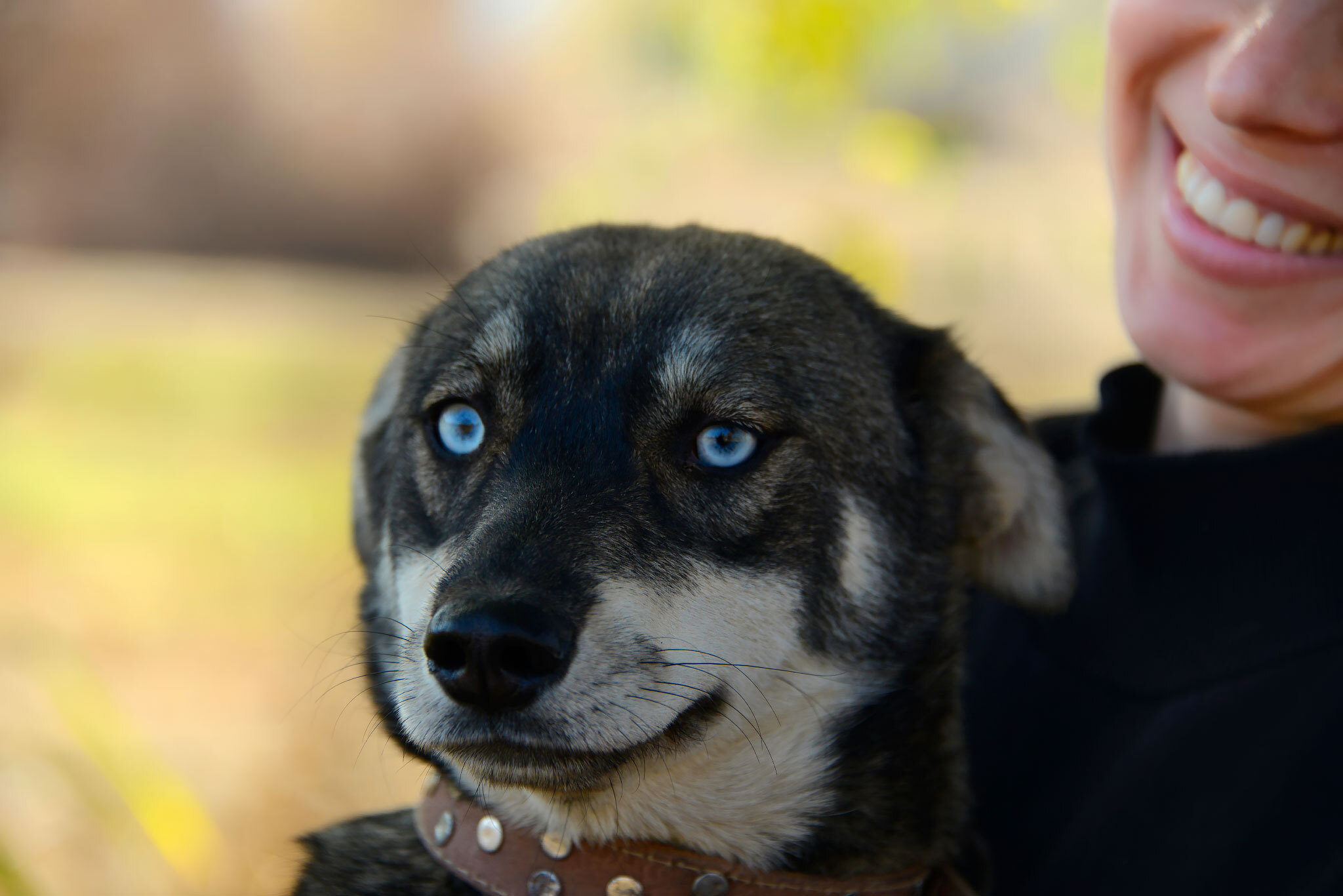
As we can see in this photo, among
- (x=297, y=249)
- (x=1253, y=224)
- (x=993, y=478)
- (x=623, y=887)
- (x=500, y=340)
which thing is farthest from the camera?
(x=297, y=249)

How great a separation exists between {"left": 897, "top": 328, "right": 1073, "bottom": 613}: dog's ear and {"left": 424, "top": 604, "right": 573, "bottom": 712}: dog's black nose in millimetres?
1126

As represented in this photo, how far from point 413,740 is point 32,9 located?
547 inches

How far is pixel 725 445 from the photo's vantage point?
2.37 metres

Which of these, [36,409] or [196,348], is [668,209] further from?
[36,409]

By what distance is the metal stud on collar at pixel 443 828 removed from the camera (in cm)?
229

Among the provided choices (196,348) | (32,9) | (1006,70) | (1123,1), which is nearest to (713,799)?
(1123,1)

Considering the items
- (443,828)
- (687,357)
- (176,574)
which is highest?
(687,357)

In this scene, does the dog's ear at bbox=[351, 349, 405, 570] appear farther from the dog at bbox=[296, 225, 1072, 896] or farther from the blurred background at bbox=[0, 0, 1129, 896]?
the blurred background at bbox=[0, 0, 1129, 896]

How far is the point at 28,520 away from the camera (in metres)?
8.23

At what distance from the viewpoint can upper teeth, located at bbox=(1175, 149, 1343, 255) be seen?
2.32 metres

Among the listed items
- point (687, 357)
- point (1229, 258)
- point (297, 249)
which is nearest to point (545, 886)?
point (687, 357)

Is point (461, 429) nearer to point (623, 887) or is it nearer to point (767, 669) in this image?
A: point (767, 669)

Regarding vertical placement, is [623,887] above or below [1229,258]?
below

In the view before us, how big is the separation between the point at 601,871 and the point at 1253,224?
1872mm
